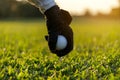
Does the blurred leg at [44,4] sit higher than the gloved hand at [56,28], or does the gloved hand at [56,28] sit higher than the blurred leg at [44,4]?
the blurred leg at [44,4]

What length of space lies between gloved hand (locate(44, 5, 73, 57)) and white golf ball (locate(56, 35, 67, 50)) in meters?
0.03

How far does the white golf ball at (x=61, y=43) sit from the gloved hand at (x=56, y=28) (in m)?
0.03

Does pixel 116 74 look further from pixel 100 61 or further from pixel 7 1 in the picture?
pixel 7 1

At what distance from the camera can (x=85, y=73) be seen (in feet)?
15.1

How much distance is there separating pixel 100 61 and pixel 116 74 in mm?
756

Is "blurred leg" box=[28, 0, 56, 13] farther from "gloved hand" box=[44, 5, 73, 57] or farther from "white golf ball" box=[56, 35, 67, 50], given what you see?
"white golf ball" box=[56, 35, 67, 50]

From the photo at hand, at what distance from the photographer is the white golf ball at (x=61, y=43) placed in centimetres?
480

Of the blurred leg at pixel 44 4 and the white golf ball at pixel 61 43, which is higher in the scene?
the blurred leg at pixel 44 4

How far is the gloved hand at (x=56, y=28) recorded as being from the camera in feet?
15.8

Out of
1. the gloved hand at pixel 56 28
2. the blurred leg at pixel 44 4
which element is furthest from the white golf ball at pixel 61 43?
the blurred leg at pixel 44 4

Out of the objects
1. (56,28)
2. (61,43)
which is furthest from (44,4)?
(61,43)

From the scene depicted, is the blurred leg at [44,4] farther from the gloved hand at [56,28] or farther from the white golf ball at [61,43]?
the white golf ball at [61,43]

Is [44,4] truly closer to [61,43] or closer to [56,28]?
[56,28]

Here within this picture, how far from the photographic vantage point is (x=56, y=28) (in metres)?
4.83
